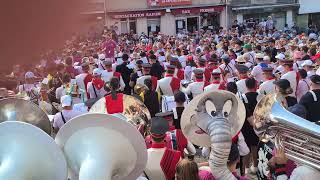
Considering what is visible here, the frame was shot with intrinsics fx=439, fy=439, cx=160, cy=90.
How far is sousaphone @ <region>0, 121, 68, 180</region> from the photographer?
98.4 inches

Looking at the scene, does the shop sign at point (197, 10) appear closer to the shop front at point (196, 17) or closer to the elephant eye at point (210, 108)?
the shop front at point (196, 17)

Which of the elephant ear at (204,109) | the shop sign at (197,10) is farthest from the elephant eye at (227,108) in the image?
the shop sign at (197,10)

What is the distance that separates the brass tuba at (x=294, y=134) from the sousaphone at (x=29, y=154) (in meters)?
1.76

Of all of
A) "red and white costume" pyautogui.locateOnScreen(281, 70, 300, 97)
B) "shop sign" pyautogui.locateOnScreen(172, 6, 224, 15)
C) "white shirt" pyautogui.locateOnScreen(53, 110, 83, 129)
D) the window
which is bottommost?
"white shirt" pyautogui.locateOnScreen(53, 110, 83, 129)

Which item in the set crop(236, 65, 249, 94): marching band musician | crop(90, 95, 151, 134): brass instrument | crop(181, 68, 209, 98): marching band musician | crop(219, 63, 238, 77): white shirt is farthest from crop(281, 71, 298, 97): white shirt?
crop(90, 95, 151, 134): brass instrument

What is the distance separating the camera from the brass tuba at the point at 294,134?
323 cm

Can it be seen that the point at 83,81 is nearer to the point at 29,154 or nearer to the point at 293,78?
the point at 293,78

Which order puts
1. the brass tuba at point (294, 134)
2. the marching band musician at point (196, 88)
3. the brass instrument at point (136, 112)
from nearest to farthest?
the brass tuba at point (294, 134) < the brass instrument at point (136, 112) < the marching band musician at point (196, 88)

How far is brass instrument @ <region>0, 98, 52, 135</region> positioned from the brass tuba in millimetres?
1994

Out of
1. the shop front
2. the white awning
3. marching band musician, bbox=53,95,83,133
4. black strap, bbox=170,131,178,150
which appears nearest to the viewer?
black strap, bbox=170,131,178,150

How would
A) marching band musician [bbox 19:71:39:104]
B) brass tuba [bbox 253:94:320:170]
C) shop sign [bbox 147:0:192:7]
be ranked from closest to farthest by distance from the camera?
brass tuba [bbox 253:94:320:170], marching band musician [bbox 19:71:39:104], shop sign [bbox 147:0:192:7]

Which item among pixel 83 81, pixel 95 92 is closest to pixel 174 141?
pixel 95 92

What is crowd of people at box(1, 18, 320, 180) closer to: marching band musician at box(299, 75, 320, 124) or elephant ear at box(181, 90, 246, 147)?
marching band musician at box(299, 75, 320, 124)

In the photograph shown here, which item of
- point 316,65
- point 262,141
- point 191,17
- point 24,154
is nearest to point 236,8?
point 191,17
